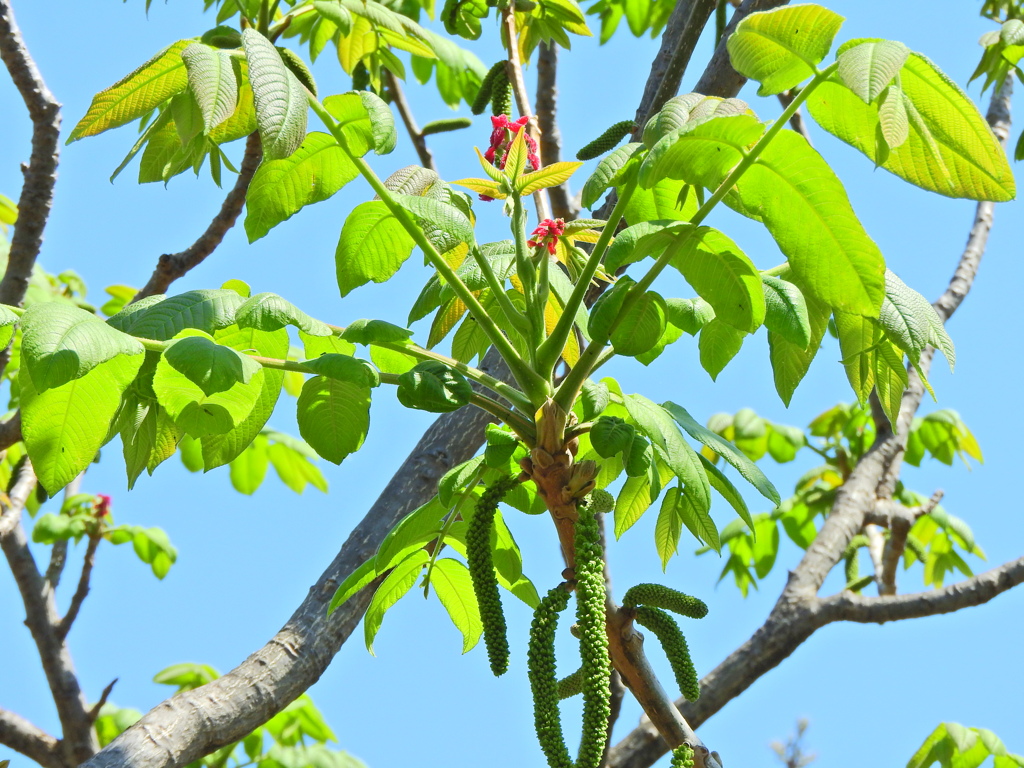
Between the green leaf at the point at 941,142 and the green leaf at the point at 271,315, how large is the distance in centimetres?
83

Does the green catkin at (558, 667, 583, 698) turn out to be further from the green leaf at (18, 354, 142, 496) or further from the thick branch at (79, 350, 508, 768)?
the green leaf at (18, 354, 142, 496)

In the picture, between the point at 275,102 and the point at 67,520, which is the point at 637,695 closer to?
the point at 275,102

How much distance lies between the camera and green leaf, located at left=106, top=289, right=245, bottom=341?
4.81 ft

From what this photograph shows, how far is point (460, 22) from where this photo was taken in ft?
10.3

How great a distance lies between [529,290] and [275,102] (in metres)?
0.47

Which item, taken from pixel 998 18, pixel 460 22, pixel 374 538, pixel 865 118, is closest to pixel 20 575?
pixel 374 538

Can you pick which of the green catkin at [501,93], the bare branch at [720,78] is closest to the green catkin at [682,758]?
the bare branch at [720,78]

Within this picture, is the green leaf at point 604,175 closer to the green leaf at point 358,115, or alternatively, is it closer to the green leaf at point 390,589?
the green leaf at point 358,115

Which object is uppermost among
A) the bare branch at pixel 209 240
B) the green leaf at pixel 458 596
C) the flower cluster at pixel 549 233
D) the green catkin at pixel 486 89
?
the green catkin at pixel 486 89

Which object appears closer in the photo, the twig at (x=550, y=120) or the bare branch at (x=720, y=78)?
the bare branch at (x=720, y=78)

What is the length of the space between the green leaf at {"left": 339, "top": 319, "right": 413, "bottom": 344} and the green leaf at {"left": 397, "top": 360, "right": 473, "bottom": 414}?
0.21 feet

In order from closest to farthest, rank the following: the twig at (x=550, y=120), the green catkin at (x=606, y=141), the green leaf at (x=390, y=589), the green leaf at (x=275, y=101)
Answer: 1. the green leaf at (x=275, y=101)
2. the green leaf at (x=390, y=589)
3. the green catkin at (x=606, y=141)
4. the twig at (x=550, y=120)

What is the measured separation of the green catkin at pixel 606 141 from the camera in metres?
2.33

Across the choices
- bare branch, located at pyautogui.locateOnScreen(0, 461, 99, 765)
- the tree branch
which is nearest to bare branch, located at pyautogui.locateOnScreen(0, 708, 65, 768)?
bare branch, located at pyautogui.locateOnScreen(0, 461, 99, 765)
